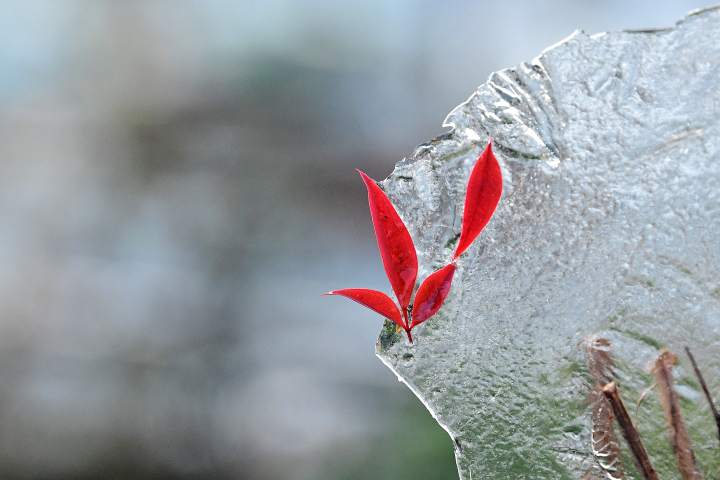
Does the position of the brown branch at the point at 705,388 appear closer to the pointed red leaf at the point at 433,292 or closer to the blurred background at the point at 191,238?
the pointed red leaf at the point at 433,292

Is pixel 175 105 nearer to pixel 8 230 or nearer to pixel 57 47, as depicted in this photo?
pixel 57 47

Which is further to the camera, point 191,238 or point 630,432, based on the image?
point 191,238

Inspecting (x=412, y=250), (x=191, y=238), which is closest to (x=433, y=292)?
(x=412, y=250)

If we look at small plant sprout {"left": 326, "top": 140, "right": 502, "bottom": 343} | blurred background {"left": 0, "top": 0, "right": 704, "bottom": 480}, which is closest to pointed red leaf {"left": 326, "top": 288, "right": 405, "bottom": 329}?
small plant sprout {"left": 326, "top": 140, "right": 502, "bottom": 343}

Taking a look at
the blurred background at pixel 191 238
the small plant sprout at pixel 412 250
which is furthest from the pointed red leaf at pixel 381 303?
the blurred background at pixel 191 238

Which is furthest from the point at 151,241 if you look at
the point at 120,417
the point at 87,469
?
the point at 87,469

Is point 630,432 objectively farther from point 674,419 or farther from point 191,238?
point 191,238

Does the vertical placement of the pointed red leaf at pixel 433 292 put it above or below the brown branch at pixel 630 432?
above
